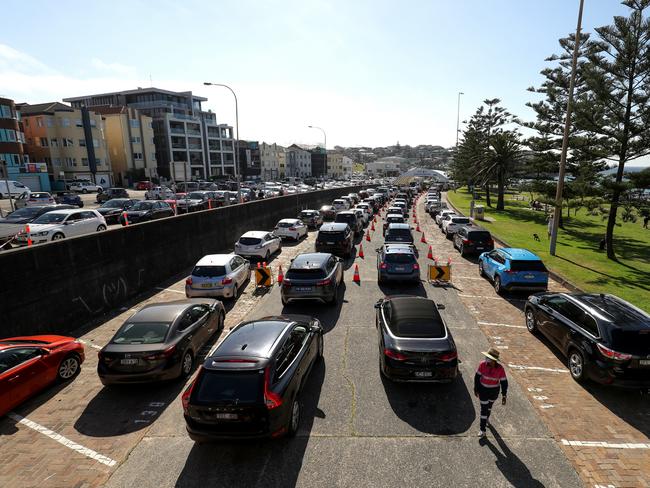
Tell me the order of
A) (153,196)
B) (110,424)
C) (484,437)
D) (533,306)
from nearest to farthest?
(484,437)
(110,424)
(533,306)
(153,196)

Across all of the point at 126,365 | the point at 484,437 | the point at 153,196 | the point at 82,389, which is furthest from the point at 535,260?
the point at 153,196

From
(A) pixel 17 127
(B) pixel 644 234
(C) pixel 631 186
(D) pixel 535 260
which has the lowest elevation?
(B) pixel 644 234

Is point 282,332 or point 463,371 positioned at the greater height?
point 282,332

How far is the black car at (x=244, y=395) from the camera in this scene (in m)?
5.82

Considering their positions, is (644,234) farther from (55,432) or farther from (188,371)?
(55,432)

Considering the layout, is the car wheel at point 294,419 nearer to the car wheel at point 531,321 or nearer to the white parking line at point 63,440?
the white parking line at point 63,440

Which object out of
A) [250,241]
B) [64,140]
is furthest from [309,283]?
[64,140]

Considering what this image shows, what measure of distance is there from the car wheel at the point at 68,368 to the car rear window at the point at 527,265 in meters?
13.8

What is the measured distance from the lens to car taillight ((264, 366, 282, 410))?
5.87 meters

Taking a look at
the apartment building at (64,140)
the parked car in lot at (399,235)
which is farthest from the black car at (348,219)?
the apartment building at (64,140)

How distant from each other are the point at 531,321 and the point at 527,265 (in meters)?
3.54

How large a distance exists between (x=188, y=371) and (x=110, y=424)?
189 cm

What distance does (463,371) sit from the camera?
8820 millimetres

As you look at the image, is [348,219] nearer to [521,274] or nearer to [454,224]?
[454,224]
